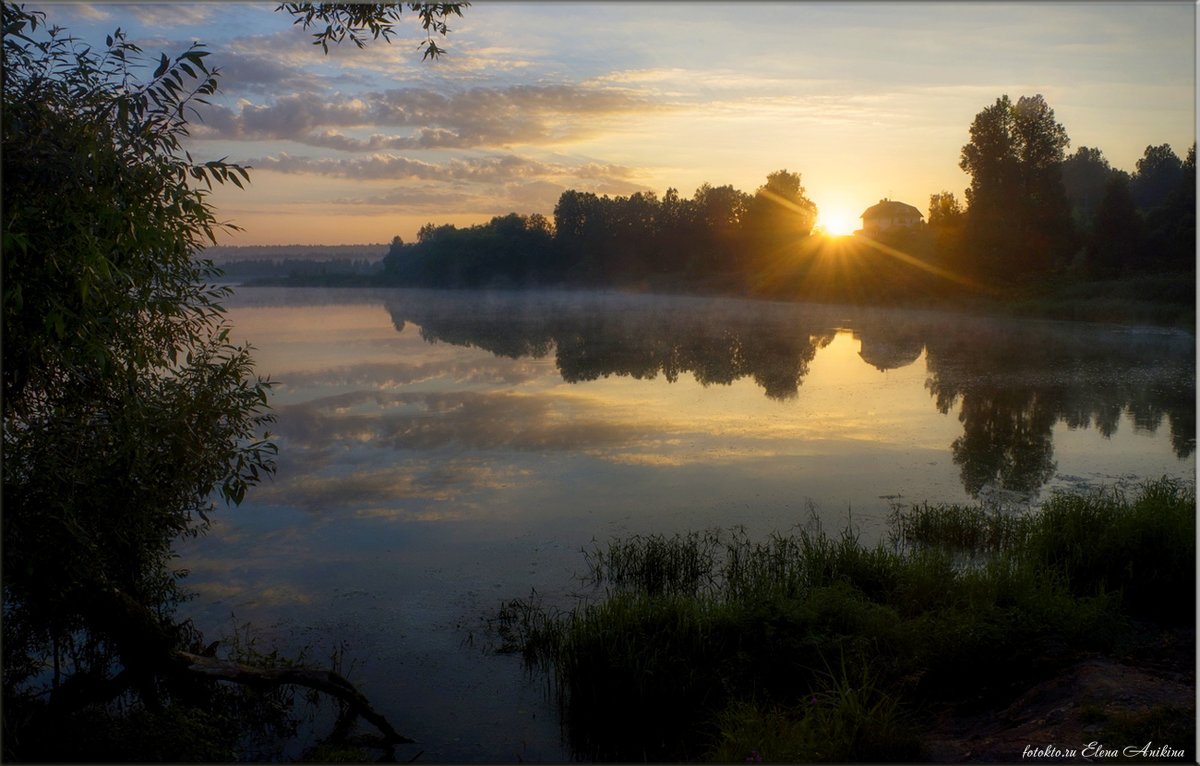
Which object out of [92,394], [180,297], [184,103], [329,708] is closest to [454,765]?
[329,708]

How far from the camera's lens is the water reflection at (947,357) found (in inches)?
595

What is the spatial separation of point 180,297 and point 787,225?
5830 cm

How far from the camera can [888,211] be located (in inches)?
3219

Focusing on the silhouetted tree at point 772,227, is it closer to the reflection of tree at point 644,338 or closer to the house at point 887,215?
the reflection of tree at point 644,338

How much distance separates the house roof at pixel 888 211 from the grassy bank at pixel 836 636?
255ft

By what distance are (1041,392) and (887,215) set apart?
2614 inches

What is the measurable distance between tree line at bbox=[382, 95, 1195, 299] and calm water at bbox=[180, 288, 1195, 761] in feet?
37.5

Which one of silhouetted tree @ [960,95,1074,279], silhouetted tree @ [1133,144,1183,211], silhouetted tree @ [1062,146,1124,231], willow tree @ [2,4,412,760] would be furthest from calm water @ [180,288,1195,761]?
silhouetted tree @ [1062,146,1124,231]

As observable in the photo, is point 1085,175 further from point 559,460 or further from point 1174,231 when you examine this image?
point 559,460

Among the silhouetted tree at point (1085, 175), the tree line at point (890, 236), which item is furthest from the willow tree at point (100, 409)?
the silhouetted tree at point (1085, 175)

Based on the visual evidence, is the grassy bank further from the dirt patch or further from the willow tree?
the willow tree

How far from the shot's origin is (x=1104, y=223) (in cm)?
3844

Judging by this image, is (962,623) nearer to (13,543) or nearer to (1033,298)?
(13,543)

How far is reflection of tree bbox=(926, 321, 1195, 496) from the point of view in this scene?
1324 centimetres
